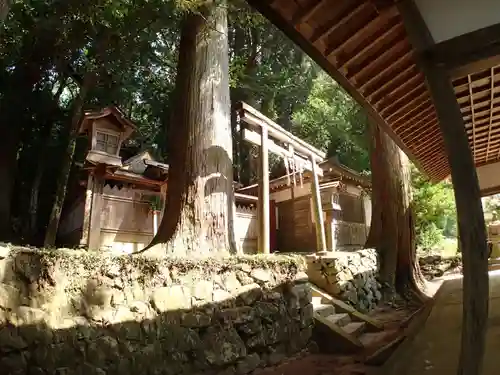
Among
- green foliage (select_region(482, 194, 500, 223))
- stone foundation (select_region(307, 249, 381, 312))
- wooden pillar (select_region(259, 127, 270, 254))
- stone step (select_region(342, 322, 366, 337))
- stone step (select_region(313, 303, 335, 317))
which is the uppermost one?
green foliage (select_region(482, 194, 500, 223))

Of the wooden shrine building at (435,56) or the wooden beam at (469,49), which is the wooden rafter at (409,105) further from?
the wooden beam at (469,49)

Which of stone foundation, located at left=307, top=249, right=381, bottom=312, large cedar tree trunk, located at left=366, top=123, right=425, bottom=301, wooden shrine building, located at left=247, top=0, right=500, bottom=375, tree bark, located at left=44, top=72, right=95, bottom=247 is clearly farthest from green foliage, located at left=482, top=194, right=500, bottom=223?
wooden shrine building, located at left=247, top=0, right=500, bottom=375

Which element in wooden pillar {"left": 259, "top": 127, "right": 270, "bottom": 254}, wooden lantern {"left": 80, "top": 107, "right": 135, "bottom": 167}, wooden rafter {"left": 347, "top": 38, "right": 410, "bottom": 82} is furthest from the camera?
wooden lantern {"left": 80, "top": 107, "right": 135, "bottom": 167}

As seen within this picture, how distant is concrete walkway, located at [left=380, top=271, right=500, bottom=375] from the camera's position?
3.74m

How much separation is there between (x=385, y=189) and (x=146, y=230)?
750cm

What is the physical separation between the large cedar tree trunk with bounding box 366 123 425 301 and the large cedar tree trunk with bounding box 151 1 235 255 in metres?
5.37

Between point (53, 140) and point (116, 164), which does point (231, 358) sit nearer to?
point (116, 164)

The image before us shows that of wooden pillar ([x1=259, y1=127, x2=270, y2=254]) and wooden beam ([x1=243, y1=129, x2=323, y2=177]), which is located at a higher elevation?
wooden beam ([x1=243, y1=129, x2=323, y2=177])

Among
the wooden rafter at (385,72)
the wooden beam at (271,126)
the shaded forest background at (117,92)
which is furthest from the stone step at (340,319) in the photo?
the shaded forest background at (117,92)

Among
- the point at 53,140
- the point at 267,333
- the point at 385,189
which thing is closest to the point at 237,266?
the point at 267,333

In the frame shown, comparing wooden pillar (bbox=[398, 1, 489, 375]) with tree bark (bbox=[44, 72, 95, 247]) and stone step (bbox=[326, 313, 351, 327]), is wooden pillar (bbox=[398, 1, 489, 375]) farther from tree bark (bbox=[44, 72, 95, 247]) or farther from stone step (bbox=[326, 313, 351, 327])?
tree bark (bbox=[44, 72, 95, 247])

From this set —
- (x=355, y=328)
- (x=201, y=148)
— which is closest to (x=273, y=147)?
(x=201, y=148)

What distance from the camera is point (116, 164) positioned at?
11.2 meters

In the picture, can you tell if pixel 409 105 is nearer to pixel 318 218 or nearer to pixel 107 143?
pixel 318 218
